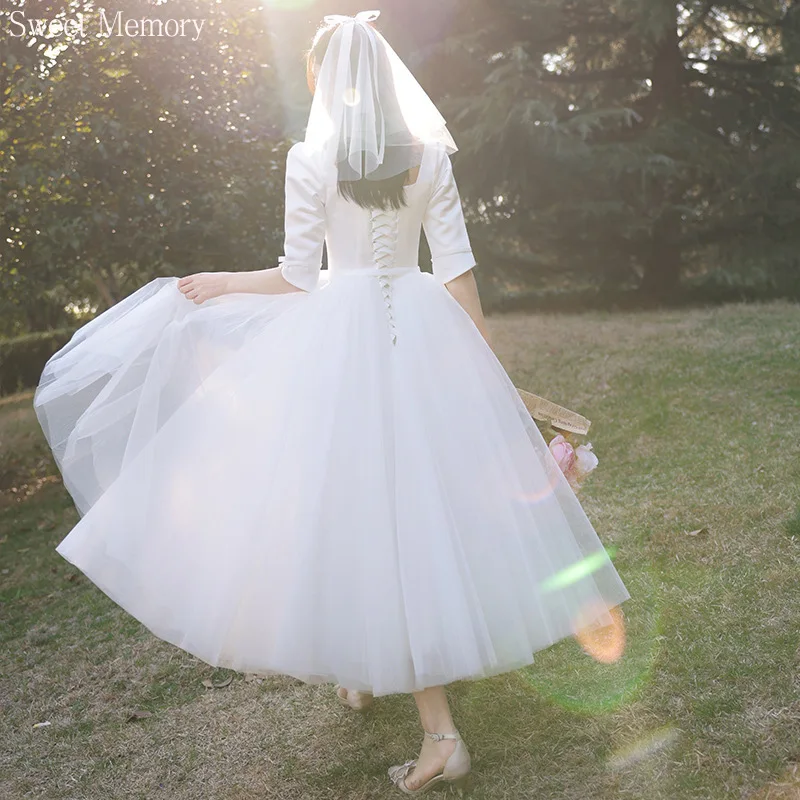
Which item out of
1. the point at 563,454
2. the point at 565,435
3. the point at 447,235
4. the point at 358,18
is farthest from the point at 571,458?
the point at 358,18

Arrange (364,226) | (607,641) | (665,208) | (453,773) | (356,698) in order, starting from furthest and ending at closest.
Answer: (665,208) < (607,641) < (356,698) < (364,226) < (453,773)

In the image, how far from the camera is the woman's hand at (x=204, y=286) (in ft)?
9.72

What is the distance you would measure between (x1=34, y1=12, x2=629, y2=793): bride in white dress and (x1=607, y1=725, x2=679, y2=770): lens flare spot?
500 millimetres

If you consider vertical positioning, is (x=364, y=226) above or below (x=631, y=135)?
below

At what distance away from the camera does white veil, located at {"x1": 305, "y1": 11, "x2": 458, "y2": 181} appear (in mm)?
2730

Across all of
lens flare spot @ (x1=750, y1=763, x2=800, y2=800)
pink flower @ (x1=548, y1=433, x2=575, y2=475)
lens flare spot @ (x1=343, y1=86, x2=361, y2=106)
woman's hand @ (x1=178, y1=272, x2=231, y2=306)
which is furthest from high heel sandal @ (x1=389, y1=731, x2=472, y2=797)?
lens flare spot @ (x1=343, y1=86, x2=361, y2=106)

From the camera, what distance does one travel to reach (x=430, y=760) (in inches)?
109

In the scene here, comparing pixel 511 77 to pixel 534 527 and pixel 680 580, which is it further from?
pixel 534 527

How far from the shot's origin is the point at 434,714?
274 centimetres

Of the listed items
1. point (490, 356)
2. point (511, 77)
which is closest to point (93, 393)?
point (490, 356)

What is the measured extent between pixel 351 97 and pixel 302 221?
43cm

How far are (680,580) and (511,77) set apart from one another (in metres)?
9.84

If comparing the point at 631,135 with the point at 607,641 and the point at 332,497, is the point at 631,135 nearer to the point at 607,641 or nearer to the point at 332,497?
the point at 607,641

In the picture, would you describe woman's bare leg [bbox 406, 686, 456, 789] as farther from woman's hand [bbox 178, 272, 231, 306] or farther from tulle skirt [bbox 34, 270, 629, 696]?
woman's hand [bbox 178, 272, 231, 306]
